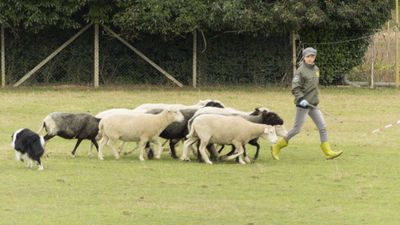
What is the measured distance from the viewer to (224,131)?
16172 mm

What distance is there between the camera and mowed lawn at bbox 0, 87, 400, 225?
11703mm

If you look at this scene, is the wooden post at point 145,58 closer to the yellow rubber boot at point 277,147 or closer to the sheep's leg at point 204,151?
the yellow rubber boot at point 277,147

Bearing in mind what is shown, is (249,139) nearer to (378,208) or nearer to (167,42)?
(378,208)

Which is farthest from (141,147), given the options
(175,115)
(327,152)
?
(327,152)

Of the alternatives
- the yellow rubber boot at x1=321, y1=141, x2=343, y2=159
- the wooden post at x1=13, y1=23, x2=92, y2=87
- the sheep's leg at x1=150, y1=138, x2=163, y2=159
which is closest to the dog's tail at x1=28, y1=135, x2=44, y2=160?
the sheep's leg at x1=150, y1=138, x2=163, y2=159

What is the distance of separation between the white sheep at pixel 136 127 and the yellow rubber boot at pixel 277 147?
1.75m

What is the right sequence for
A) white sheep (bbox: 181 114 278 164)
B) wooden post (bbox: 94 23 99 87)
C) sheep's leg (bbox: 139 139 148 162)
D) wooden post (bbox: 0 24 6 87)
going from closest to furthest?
white sheep (bbox: 181 114 278 164) → sheep's leg (bbox: 139 139 148 162) → wooden post (bbox: 0 24 6 87) → wooden post (bbox: 94 23 99 87)

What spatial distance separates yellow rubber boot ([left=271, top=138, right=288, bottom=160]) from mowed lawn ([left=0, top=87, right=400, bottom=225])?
6.1 inches

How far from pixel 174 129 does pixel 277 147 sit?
5.99ft

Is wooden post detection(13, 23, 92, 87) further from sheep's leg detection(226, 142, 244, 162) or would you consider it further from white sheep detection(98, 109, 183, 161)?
sheep's leg detection(226, 142, 244, 162)

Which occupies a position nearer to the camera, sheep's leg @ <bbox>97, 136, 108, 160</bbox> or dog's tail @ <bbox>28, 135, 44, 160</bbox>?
dog's tail @ <bbox>28, 135, 44, 160</bbox>

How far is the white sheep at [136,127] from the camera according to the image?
16.5m

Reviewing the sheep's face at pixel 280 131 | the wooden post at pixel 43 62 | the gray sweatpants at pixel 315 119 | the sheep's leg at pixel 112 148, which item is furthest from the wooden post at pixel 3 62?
the gray sweatpants at pixel 315 119

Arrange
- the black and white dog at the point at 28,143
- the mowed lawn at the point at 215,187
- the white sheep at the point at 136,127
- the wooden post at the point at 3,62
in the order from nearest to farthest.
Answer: the mowed lawn at the point at 215,187, the black and white dog at the point at 28,143, the white sheep at the point at 136,127, the wooden post at the point at 3,62
